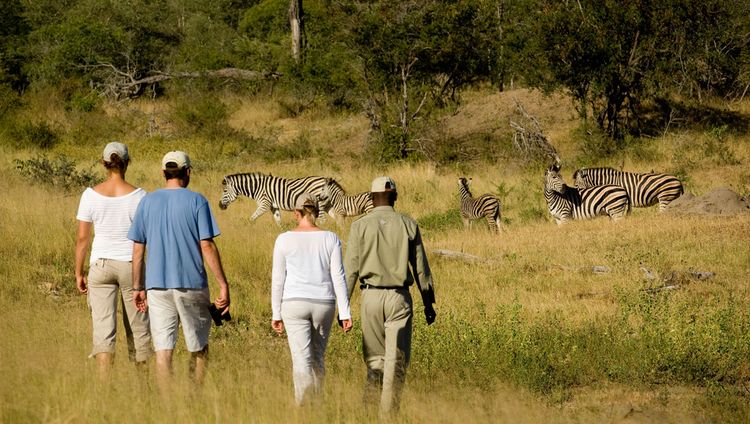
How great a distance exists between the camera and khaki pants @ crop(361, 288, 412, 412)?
6.92 metres

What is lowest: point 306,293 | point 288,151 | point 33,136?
point 306,293

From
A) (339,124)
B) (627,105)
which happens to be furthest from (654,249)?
(339,124)

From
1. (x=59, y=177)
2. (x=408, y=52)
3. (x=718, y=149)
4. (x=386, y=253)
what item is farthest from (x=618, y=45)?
(x=386, y=253)

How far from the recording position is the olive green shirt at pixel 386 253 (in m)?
7.01

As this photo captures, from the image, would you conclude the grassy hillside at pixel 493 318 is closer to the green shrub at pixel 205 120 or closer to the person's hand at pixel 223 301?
the person's hand at pixel 223 301

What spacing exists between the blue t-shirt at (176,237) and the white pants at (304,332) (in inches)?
26.3

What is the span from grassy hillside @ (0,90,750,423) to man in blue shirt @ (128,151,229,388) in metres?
0.41

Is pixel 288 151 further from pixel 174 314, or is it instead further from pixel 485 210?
pixel 174 314

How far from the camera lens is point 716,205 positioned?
58.0 ft

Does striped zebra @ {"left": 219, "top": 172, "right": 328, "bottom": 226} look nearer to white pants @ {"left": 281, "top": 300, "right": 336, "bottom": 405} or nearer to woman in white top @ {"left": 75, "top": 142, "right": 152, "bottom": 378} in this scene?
woman in white top @ {"left": 75, "top": 142, "right": 152, "bottom": 378}

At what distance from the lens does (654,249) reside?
48.7 ft

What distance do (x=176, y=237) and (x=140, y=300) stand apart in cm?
64

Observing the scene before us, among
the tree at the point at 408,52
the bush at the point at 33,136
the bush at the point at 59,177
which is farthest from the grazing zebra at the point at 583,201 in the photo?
the bush at the point at 33,136

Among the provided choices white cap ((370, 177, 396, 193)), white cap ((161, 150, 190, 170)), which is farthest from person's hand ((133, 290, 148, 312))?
white cap ((370, 177, 396, 193))
